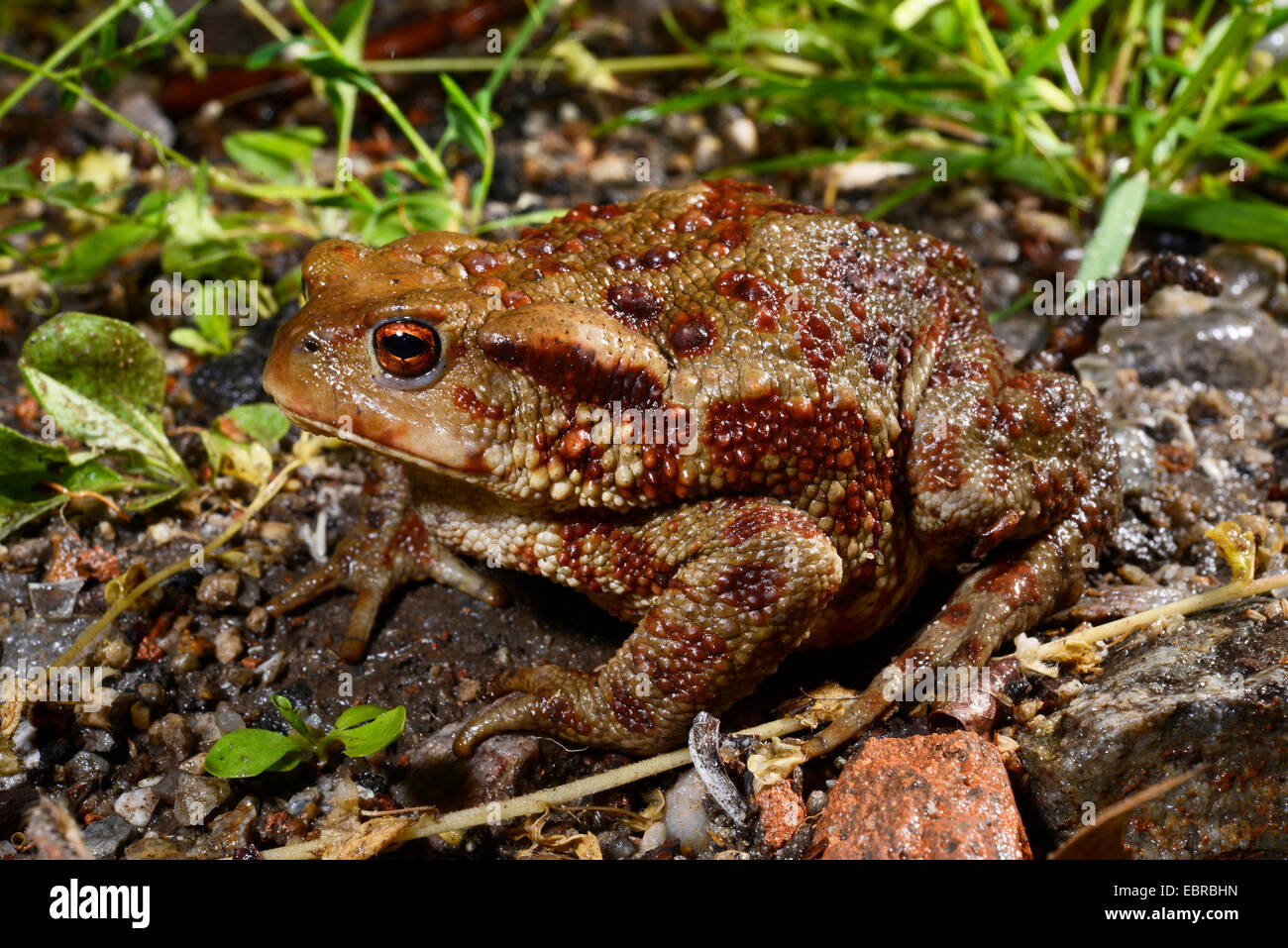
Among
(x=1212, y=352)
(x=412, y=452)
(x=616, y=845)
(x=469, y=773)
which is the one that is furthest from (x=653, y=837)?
(x=1212, y=352)

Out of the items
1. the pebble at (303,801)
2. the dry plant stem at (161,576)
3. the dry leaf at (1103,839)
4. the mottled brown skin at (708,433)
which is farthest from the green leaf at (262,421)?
the dry leaf at (1103,839)

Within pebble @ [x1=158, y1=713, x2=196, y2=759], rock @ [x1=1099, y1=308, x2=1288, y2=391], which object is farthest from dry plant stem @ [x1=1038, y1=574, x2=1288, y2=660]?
pebble @ [x1=158, y1=713, x2=196, y2=759]

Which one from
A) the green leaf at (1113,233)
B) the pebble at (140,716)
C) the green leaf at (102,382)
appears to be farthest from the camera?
the green leaf at (1113,233)

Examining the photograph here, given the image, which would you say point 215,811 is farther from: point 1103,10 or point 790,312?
point 1103,10

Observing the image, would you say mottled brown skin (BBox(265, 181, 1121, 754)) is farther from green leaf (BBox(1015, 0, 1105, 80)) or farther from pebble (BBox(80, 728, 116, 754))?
green leaf (BBox(1015, 0, 1105, 80))

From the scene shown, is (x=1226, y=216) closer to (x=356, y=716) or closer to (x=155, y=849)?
(x=356, y=716)

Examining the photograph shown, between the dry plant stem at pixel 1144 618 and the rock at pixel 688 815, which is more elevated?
the dry plant stem at pixel 1144 618

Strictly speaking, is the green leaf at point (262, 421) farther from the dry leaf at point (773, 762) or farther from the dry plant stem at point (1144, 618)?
the dry plant stem at point (1144, 618)
